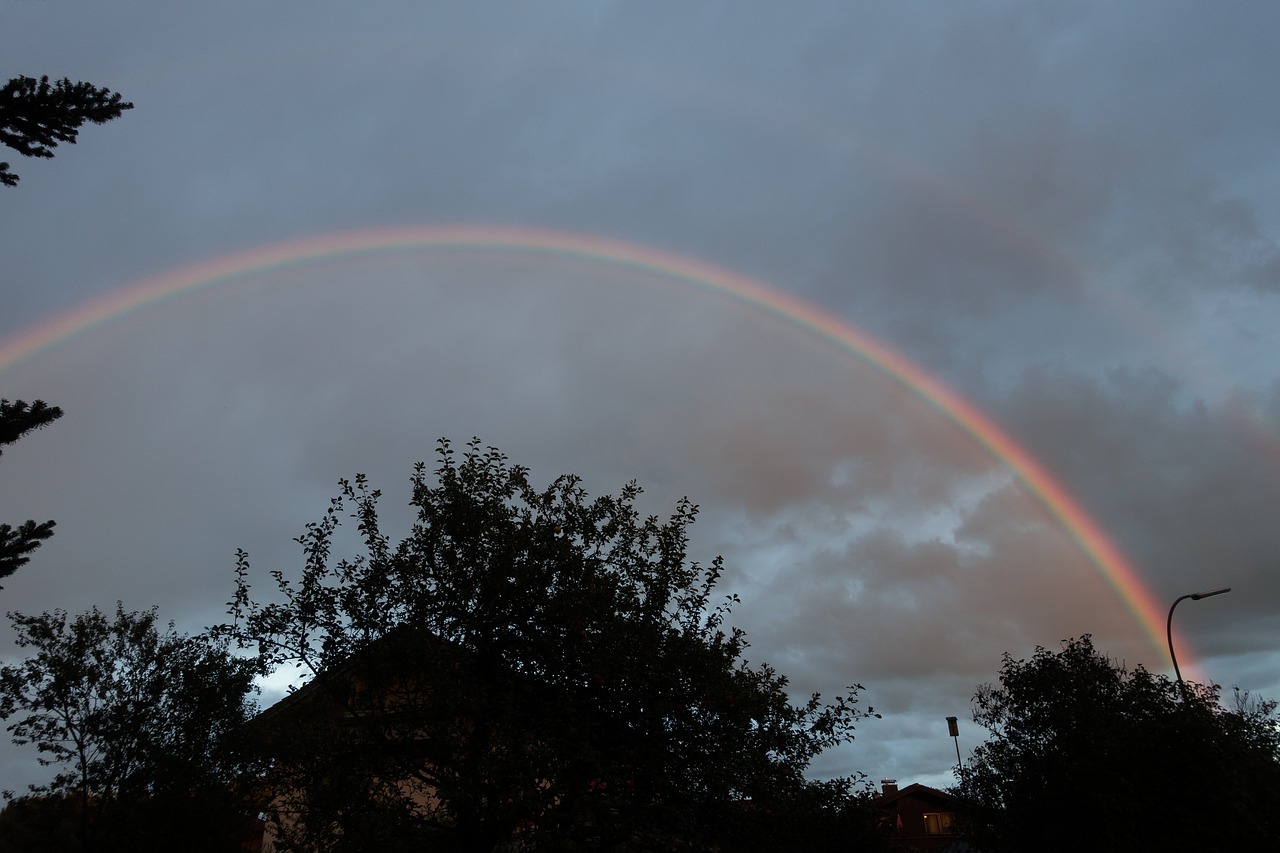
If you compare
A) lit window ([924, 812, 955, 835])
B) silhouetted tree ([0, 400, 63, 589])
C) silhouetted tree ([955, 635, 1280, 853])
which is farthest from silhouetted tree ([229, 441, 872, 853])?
lit window ([924, 812, 955, 835])

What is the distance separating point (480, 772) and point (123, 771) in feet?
46.9

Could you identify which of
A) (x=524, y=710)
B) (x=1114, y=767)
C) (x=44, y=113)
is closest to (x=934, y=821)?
(x=1114, y=767)

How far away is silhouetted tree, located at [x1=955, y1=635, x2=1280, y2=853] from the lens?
703 inches

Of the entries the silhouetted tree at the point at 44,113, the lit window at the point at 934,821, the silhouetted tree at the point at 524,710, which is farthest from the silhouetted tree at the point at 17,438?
the lit window at the point at 934,821

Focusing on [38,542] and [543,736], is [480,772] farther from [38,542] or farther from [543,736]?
[38,542]

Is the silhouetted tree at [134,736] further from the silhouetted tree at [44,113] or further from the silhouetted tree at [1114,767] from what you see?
the silhouetted tree at [1114,767]

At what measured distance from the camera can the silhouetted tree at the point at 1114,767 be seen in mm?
17844

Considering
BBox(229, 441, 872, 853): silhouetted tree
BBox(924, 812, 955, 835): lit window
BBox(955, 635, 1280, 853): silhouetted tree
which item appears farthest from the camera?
BBox(924, 812, 955, 835): lit window

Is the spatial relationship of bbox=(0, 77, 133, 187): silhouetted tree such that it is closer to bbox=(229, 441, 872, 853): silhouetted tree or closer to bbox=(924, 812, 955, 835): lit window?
bbox=(229, 441, 872, 853): silhouetted tree

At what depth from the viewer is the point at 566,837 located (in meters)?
11.0

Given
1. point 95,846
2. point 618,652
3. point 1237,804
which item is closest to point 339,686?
point 618,652

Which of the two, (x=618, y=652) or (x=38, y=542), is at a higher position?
(x=38, y=542)

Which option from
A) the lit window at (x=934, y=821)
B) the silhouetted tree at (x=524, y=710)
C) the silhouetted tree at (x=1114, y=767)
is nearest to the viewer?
the silhouetted tree at (x=524, y=710)

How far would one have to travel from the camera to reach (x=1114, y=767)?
18500mm
